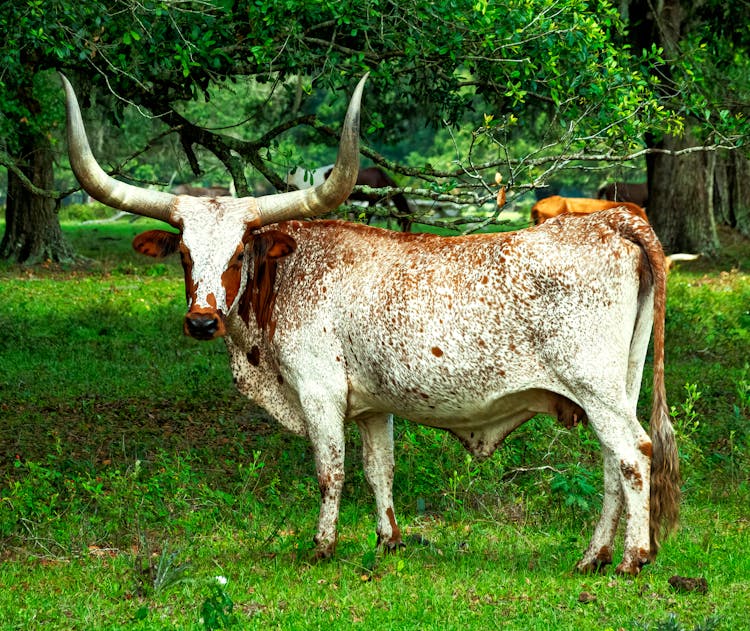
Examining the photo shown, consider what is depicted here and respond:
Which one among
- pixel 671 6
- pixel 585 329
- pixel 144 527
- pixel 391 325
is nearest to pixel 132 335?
pixel 144 527

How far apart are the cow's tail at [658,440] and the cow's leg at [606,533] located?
242 millimetres

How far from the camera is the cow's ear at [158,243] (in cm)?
647

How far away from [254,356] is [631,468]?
235cm

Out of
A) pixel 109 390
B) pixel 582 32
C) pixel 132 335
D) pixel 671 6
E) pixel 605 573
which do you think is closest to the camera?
pixel 605 573

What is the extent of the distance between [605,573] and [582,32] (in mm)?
3747

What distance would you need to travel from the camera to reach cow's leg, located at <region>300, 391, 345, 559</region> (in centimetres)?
625

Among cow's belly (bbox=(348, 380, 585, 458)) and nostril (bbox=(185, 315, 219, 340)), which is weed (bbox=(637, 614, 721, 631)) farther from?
A: nostril (bbox=(185, 315, 219, 340))

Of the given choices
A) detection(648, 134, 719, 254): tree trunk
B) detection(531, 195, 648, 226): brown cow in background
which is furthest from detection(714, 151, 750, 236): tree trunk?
detection(531, 195, 648, 226): brown cow in background

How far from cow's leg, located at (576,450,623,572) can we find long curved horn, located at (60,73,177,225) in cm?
283

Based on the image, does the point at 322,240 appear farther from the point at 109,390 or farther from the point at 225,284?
the point at 109,390

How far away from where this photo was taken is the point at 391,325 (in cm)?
599

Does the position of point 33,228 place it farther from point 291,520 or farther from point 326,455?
point 326,455

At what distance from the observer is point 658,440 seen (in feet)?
18.6

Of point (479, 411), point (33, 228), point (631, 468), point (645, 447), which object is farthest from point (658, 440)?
point (33, 228)
